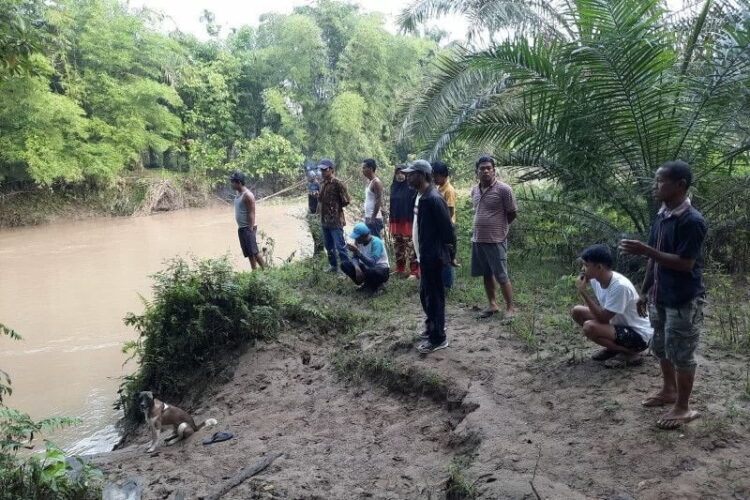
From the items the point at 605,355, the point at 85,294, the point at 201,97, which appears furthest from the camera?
the point at 201,97

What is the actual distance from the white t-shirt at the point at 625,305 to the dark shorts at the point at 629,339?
26 millimetres

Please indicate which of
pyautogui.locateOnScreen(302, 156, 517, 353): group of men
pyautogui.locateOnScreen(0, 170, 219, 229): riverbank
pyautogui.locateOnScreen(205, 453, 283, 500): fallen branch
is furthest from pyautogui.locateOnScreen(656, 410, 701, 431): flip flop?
pyautogui.locateOnScreen(0, 170, 219, 229): riverbank

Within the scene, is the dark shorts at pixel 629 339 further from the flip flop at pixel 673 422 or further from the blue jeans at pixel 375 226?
the blue jeans at pixel 375 226

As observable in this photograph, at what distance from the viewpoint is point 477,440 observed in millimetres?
3869

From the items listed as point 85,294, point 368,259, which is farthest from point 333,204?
point 85,294

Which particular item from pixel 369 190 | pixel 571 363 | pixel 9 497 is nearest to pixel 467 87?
pixel 369 190

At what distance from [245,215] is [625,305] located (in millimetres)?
5822

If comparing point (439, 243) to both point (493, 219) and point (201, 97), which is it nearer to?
point (493, 219)

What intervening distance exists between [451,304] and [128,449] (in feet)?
12.4

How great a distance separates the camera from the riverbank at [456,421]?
326 centimetres

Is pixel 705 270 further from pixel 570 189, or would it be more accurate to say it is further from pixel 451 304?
pixel 451 304

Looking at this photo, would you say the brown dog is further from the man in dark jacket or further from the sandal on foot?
the sandal on foot

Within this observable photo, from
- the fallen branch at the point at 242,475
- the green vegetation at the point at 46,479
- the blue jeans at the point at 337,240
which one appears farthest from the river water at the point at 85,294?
the fallen branch at the point at 242,475

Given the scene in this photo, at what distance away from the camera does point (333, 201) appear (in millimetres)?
8281
